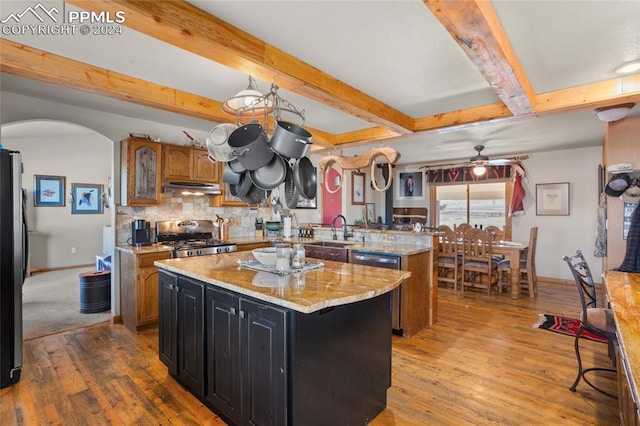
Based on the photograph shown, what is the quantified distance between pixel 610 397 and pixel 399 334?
5.39 ft

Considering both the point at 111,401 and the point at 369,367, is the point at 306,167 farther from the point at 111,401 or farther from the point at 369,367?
the point at 111,401

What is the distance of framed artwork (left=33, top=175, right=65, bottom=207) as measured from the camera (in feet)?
21.0

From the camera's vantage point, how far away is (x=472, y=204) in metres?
6.93

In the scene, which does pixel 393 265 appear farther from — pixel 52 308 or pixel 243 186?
pixel 52 308

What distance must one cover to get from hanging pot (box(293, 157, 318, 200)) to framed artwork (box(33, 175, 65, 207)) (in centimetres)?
702

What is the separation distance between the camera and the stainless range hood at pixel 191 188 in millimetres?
3908

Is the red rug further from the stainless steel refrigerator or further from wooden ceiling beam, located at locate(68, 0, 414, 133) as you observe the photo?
the stainless steel refrigerator

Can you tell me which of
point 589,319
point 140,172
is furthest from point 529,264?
point 140,172

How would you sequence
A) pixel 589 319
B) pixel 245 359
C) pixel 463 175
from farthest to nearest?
pixel 463 175 < pixel 589 319 < pixel 245 359

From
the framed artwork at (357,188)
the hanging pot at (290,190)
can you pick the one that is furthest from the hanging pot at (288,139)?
the framed artwork at (357,188)

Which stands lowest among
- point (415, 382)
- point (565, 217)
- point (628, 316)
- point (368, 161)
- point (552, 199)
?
point (415, 382)

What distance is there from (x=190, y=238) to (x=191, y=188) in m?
0.75

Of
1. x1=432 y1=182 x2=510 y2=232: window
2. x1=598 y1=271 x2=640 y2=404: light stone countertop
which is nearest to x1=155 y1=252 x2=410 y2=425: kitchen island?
x1=598 y1=271 x2=640 y2=404: light stone countertop

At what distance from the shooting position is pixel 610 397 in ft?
7.30
